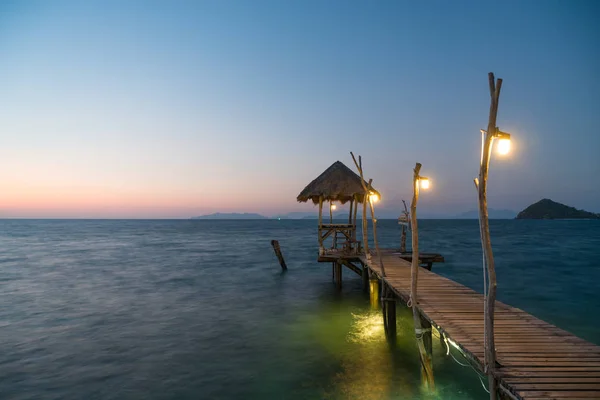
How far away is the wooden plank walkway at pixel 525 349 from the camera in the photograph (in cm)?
496

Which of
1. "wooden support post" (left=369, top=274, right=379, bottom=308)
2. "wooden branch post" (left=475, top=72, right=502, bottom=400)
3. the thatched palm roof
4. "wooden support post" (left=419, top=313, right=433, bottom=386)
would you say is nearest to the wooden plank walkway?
"wooden branch post" (left=475, top=72, right=502, bottom=400)

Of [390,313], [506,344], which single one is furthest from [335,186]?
[506,344]

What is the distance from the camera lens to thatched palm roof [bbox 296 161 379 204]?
18906 millimetres

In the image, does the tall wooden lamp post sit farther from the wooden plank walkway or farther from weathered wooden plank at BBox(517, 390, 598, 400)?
weathered wooden plank at BBox(517, 390, 598, 400)

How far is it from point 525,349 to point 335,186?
13.5 meters

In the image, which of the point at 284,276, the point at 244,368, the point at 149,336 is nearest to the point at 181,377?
the point at 244,368

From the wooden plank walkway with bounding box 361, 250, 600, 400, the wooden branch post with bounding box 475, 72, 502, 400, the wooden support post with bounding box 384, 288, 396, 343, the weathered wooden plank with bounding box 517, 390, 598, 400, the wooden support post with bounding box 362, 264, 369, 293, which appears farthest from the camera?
the wooden support post with bounding box 362, 264, 369, 293

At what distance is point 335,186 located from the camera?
1917 centimetres

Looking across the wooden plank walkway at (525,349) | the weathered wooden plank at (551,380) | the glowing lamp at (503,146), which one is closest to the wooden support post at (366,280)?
the wooden plank walkway at (525,349)

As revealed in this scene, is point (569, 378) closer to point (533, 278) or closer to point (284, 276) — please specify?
point (284, 276)

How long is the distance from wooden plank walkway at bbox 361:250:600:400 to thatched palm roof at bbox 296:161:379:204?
9.34m

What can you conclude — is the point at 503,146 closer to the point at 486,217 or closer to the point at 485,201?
the point at 485,201

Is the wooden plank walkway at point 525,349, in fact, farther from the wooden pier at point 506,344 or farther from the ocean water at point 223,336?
the ocean water at point 223,336

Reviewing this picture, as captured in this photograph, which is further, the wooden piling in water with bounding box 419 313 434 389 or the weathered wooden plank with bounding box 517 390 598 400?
the wooden piling in water with bounding box 419 313 434 389
